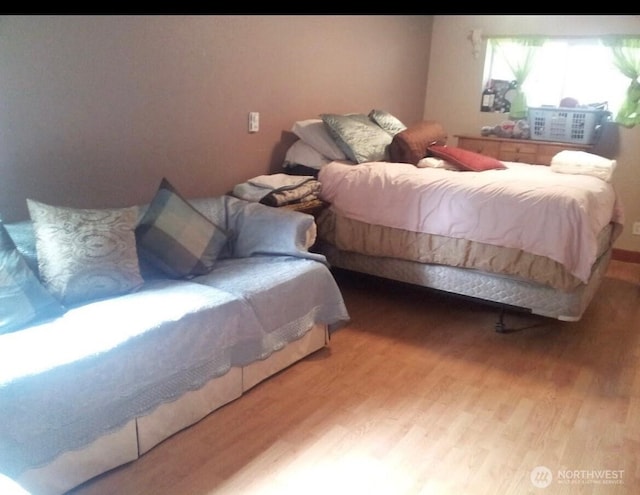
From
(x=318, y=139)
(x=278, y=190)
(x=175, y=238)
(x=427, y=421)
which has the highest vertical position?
(x=318, y=139)

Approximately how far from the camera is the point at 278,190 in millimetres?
2916

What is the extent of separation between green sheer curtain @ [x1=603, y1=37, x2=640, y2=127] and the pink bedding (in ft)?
4.43

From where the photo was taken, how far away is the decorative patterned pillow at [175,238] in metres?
2.29

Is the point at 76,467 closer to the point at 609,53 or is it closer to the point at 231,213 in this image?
the point at 231,213

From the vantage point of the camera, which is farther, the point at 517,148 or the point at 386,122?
the point at 517,148

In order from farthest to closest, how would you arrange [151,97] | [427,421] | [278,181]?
[278,181] → [151,97] → [427,421]

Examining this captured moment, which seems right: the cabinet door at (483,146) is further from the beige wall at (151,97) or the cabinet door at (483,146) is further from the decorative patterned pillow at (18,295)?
the decorative patterned pillow at (18,295)

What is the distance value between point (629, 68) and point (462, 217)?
2441mm

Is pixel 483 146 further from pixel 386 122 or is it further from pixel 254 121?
pixel 254 121

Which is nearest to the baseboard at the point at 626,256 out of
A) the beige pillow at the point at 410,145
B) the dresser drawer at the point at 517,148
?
the dresser drawer at the point at 517,148

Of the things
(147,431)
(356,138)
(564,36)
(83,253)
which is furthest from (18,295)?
(564,36)

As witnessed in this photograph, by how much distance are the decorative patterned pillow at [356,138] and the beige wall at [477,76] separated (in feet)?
5.49

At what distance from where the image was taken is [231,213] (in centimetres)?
274
